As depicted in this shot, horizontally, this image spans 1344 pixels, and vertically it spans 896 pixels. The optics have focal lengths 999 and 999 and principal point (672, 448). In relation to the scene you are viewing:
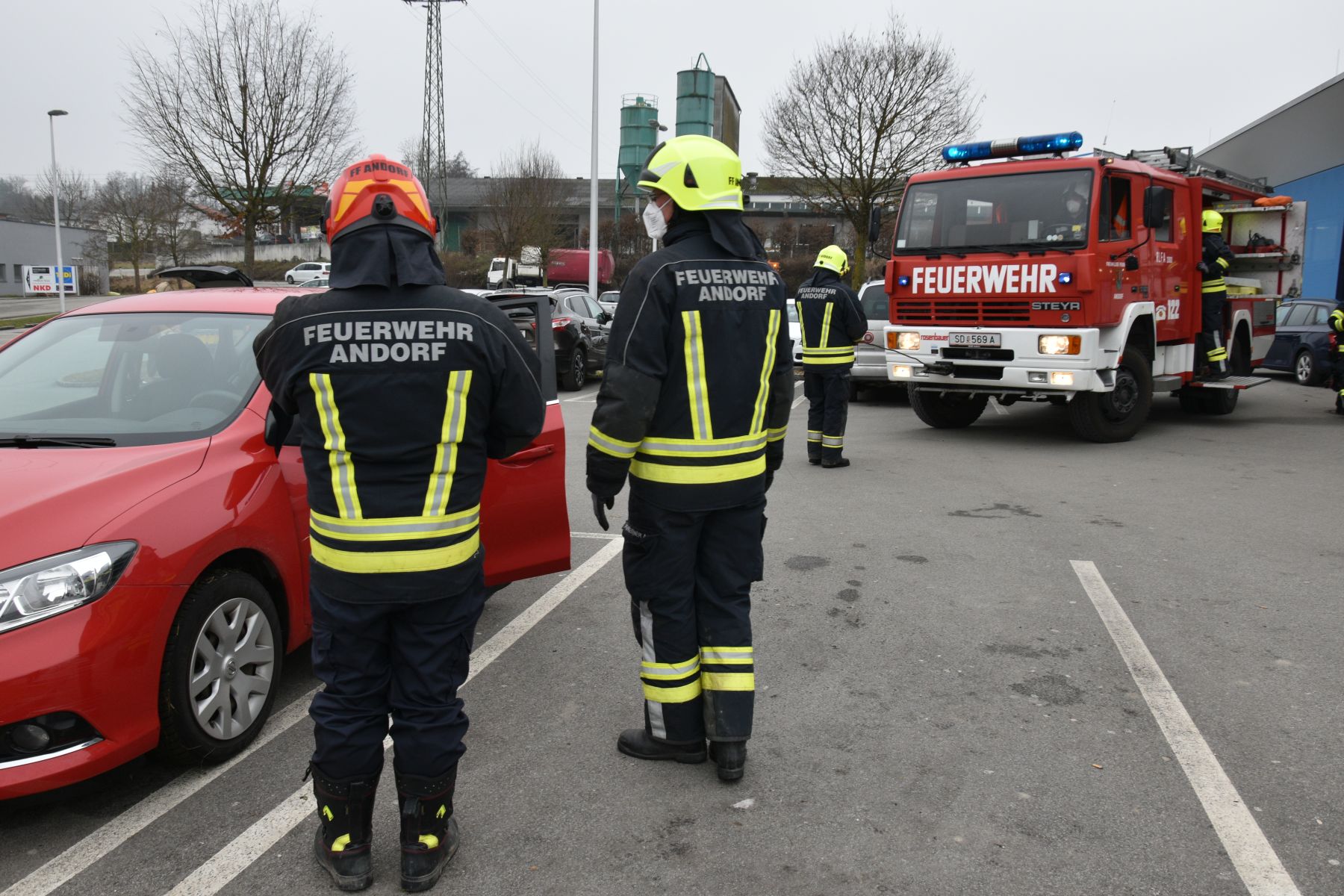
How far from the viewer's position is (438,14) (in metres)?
47.5

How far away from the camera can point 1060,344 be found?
9.70 meters

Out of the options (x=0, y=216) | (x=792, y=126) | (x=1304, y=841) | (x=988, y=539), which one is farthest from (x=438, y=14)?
(x=1304, y=841)

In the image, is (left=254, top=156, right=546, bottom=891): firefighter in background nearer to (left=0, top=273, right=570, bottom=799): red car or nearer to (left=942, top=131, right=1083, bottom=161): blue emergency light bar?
(left=0, top=273, right=570, bottom=799): red car

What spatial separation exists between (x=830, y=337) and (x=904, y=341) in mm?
2085

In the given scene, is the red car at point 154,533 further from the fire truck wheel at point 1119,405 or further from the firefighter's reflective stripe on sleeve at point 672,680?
the fire truck wheel at point 1119,405

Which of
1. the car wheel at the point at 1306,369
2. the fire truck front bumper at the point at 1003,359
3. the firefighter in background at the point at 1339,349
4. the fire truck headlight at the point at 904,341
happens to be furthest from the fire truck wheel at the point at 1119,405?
the car wheel at the point at 1306,369

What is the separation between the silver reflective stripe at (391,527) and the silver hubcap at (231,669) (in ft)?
3.02

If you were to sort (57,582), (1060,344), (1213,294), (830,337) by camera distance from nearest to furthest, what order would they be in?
(57,582) < (830,337) < (1060,344) < (1213,294)

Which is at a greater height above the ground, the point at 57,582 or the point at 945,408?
the point at 57,582

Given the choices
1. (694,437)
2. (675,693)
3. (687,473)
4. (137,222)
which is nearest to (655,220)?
(694,437)

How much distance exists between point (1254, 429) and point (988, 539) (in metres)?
7.47

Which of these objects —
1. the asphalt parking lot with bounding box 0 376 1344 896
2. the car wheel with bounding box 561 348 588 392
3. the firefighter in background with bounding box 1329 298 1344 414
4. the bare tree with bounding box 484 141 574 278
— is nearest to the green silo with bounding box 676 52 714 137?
the bare tree with bounding box 484 141 574 278

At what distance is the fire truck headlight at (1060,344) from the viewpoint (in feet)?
31.5

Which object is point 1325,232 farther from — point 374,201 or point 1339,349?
point 374,201
